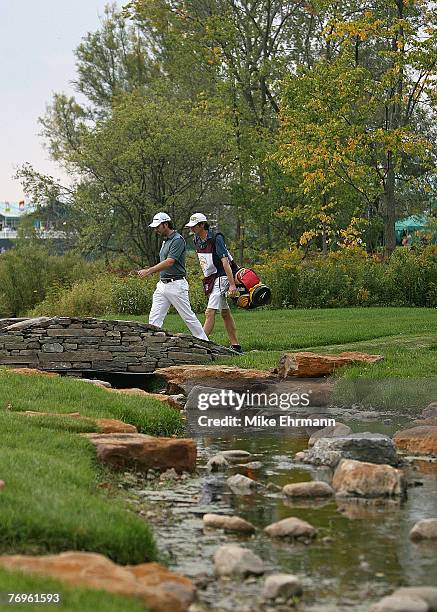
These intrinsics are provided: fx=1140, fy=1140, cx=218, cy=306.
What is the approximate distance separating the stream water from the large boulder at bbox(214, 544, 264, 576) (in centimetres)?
7

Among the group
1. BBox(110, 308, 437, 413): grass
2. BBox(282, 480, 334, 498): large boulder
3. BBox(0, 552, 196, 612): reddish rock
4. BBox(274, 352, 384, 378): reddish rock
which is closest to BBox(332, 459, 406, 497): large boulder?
BBox(282, 480, 334, 498): large boulder

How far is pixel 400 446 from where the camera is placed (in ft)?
33.7

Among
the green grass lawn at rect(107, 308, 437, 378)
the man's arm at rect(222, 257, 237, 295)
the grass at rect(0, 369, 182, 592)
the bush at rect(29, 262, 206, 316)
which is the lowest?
the grass at rect(0, 369, 182, 592)

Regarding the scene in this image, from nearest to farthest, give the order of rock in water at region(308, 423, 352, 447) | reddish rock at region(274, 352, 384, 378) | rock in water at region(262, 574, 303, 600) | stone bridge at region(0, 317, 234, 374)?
rock in water at region(262, 574, 303, 600), rock in water at region(308, 423, 352, 447), reddish rock at region(274, 352, 384, 378), stone bridge at region(0, 317, 234, 374)

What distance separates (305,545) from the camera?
21.8ft

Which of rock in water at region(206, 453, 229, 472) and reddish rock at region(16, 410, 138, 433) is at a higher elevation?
reddish rock at region(16, 410, 138, 433)

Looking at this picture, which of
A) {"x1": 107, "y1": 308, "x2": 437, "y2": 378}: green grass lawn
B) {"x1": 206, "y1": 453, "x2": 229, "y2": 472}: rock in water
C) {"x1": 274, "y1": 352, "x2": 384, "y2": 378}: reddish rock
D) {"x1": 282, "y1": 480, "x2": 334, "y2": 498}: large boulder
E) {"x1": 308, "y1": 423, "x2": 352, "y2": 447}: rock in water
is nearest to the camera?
{"x1": 282, "y1": 480, "x2": 334, "y2": 498}: large boulder

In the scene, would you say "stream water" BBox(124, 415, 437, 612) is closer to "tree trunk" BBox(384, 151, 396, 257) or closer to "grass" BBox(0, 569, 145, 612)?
"grass" BBox(0, 569, 145, 612)

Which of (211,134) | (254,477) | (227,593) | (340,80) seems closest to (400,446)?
(254,477)

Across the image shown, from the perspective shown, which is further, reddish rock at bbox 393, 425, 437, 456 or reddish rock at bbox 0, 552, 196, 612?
reddish rock at bbox 393, 425, 437, 456

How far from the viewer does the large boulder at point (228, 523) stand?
22.7 feet

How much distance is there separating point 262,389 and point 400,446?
133 inches

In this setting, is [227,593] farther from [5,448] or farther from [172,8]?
[172,8]

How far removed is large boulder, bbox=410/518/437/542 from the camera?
22.2ft
